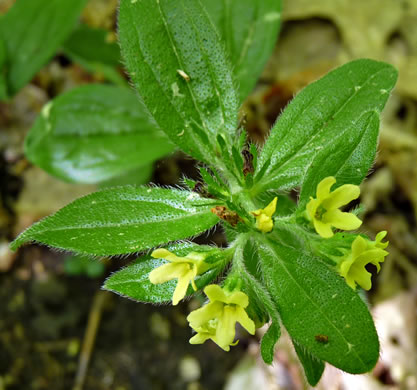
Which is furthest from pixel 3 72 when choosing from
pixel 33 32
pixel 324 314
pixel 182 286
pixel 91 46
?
pixel 324 314

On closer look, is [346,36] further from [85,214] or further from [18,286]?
[18,286]

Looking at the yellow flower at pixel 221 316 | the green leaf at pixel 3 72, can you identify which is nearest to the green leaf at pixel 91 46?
the green leaf at pixel 3 72

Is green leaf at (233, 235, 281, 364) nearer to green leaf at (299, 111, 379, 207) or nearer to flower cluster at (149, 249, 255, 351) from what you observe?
flower cluster at (149, 249, 255, 351)

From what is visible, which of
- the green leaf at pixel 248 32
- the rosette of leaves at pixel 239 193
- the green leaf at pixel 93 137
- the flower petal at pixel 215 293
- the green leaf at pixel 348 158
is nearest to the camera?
the flower petal at pixel 215 293

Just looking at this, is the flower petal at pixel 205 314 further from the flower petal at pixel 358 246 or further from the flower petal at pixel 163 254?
the flower petal at pixel 358 246

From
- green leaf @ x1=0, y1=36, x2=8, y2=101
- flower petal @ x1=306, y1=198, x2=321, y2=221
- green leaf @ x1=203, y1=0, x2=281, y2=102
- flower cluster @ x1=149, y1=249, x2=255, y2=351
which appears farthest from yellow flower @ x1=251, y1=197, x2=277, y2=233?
green leaf @ x1=0, y1=36, x2=8, y2=101

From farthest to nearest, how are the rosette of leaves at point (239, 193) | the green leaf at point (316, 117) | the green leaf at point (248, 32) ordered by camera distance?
the green leaf at point (248, 32), the green leaf at point (316, 117), the rosette of leaves at point (239, 193)

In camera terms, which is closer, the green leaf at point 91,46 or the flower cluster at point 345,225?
the flower cluster at point 345,225
